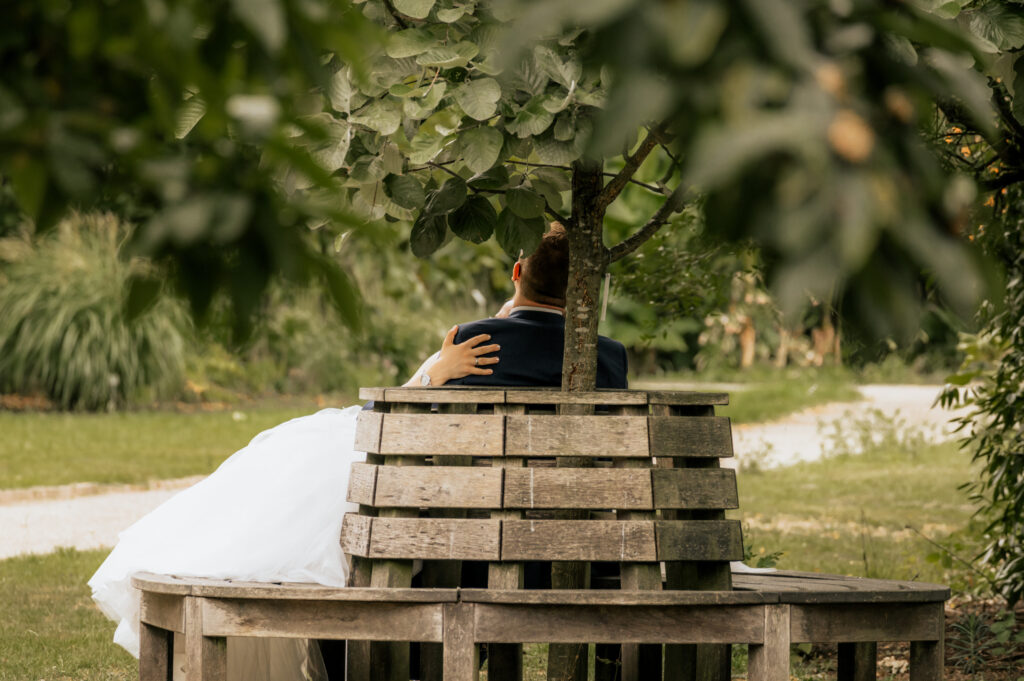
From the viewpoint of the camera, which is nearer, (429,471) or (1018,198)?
(429,471)

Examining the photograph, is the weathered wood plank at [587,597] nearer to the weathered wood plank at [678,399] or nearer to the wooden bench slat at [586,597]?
the wooden bench slat at [586,597]

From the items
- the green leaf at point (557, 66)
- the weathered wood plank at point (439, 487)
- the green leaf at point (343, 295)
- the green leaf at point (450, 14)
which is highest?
the green leaf at point (450, 14)

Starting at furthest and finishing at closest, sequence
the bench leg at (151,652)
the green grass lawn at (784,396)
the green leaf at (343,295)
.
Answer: the green grass lawn at (784,396)
the bench leg at (151,652)
the green leaf at (343,295)

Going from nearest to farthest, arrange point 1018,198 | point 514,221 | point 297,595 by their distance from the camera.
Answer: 1. point 297,595
2. point 514,221
3. point 1018,198

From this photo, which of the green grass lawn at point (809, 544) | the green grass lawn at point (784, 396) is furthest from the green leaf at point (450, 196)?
the green grass lawn at point (784, 396)

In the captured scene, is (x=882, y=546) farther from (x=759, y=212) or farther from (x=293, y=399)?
(x=293, y=399)

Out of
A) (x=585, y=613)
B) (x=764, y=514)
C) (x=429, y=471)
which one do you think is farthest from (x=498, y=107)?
(x=764, y=514)

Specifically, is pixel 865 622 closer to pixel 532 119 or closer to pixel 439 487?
pixel 439 487

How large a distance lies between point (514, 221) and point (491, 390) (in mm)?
506

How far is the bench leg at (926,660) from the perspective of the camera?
266 centimetres

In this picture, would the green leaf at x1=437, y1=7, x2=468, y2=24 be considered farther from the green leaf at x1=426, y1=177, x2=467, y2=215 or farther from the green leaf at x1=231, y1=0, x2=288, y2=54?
the green leaf at x1=231, y1=0, x2=288, y2=54

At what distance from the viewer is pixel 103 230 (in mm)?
16906

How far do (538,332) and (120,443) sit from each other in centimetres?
861

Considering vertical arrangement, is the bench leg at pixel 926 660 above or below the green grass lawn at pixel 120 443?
below
